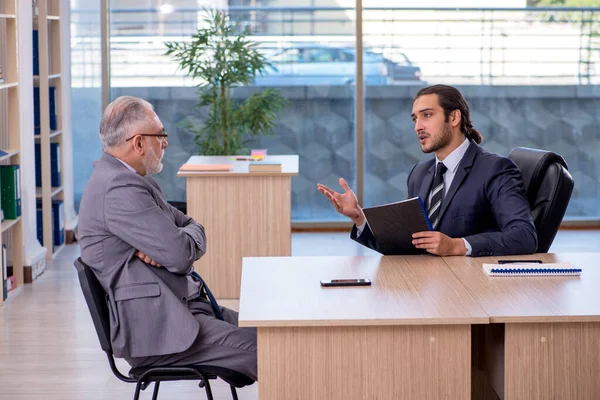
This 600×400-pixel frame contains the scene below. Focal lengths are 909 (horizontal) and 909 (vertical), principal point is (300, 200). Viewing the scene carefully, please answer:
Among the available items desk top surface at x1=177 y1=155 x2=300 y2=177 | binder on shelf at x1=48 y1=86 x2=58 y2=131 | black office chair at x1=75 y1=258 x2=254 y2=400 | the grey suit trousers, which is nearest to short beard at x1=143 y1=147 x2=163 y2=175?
black office chair at x1=75 y1=258 x2=254 y2=400

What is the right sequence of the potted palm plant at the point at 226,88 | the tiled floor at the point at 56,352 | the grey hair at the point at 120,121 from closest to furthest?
the grey hair at the point at 120,121 < the tiled floor at the point at 56,352 < the potted palm plant at the point at 226,88

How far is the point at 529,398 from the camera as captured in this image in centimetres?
269

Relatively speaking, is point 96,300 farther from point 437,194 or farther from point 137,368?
point 437,194

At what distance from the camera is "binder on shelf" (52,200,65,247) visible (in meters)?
7.38

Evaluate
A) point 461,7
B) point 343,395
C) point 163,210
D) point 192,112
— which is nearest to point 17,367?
point 163,210

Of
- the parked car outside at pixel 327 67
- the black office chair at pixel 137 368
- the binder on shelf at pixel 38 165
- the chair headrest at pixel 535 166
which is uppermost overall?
the parked car outside at pixel 327 67

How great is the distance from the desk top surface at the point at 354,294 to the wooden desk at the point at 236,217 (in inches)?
90.3

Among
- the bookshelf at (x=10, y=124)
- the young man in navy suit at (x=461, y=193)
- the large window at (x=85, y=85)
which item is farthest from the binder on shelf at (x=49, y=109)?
the young man in navy suit at (x=461, y=193)

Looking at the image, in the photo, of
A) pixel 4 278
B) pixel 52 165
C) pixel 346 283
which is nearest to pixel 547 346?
pixel 346 283

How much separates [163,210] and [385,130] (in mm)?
5615

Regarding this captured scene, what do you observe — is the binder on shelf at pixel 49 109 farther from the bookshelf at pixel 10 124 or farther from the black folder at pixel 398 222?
the black folder at pixel 398 222

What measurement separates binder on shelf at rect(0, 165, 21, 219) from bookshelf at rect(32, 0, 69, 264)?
38.1 inches

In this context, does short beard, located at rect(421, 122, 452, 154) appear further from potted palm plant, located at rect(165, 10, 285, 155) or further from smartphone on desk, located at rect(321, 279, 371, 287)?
potted palm plant, located at rect(165, 10, 285, 155)

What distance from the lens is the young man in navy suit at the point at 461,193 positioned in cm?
348
